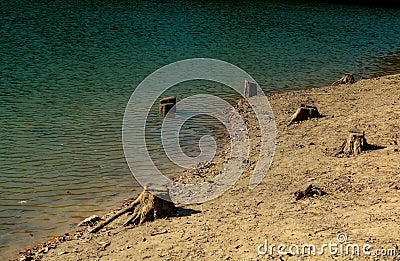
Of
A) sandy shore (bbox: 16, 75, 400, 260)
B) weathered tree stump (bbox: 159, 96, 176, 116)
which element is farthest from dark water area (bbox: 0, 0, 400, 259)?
sandy shore (bbox: 16, 75, 400, 260)

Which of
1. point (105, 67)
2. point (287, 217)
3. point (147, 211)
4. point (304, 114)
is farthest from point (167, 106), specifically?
point (287, 217)

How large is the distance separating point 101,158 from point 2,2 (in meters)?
32.8

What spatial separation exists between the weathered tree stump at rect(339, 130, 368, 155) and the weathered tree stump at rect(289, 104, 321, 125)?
10.7 feet

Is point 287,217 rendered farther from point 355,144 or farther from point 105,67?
point 105,67

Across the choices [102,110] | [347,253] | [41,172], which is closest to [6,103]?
[102,110]

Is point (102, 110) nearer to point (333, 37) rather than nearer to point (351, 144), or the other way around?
point (351, 144)

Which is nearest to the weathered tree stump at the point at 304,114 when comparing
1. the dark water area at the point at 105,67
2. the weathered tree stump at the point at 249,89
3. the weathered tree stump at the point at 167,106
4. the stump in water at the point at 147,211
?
the dark water area at the point at 105,67

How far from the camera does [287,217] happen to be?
25.6 ft

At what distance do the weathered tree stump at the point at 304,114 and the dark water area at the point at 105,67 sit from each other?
193cm

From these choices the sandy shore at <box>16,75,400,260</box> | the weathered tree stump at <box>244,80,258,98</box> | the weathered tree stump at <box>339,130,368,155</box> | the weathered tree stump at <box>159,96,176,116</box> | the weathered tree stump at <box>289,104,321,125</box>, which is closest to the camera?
the sandy shore at <box>16,75,400,260</box>

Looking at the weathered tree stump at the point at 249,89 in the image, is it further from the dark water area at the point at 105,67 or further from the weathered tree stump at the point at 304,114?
the weathered tree stump at the point at 304,114

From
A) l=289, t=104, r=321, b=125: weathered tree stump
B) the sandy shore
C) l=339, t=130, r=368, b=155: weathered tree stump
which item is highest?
l=289, t=104, r=321, b=125: weathered tree stump

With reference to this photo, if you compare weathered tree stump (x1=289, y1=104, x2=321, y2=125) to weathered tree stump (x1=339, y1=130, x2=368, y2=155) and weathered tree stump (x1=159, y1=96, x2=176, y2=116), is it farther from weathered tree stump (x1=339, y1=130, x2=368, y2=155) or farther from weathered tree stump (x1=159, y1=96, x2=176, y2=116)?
weathered tree stump (x1=159, y1=96, x2=176, y2=116)

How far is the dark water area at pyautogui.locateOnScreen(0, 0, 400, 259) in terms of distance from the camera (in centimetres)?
1038
